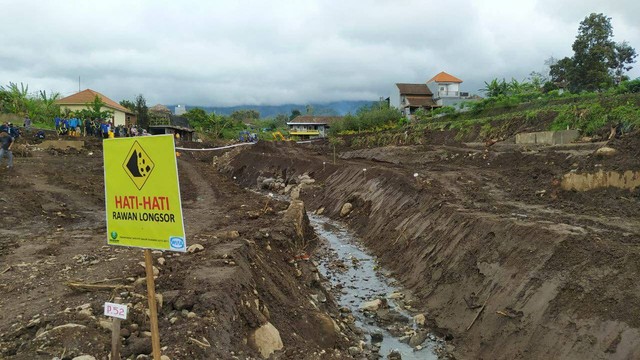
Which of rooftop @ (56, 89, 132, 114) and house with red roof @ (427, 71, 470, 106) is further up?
house with red roof @ (427, 71, 470, 106)

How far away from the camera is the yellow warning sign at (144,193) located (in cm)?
394

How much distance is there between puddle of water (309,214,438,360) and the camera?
919 centimetres

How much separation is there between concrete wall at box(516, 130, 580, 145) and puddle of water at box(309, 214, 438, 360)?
43.0 ft

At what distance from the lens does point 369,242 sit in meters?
17.1

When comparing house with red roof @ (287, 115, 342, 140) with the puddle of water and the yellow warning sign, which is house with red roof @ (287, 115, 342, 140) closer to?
the puddle of water

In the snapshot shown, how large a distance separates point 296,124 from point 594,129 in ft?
254

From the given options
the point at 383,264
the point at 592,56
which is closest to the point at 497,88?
the point at 592,56

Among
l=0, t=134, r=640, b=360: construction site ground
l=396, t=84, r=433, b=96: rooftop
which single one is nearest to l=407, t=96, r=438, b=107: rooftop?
l=396, t=84, r=433, b=96: rooftop

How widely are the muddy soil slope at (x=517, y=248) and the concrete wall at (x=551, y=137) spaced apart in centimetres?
334

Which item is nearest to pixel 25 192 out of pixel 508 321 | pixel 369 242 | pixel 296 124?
pixel 369 242

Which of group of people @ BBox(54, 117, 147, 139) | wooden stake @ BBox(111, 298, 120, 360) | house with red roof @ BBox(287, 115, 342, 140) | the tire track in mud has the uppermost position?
house with red roof @ BBox(287, 115, 342, 140)

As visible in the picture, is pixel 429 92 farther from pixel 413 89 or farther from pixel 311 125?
pixel 311 125

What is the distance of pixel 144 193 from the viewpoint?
4.14 metres

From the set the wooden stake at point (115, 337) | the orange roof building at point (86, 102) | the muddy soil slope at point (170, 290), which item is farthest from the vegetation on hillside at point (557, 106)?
the orange roof building at point (86, 102)
